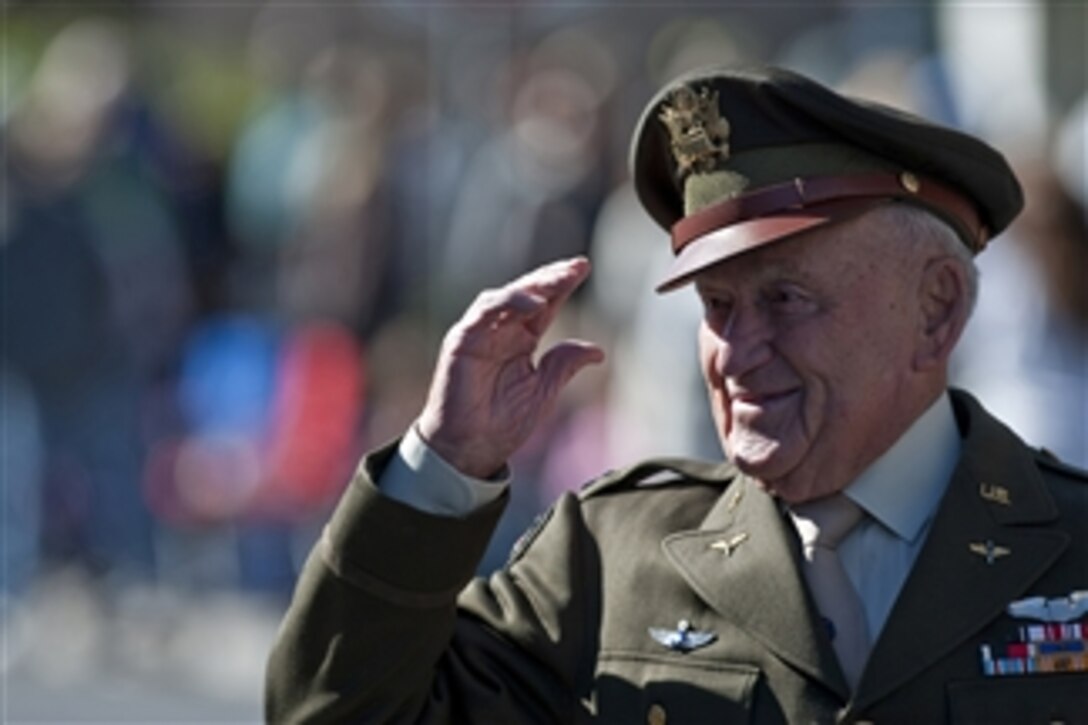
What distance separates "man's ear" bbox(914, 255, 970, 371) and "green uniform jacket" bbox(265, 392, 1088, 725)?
178mm

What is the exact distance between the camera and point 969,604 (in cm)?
441

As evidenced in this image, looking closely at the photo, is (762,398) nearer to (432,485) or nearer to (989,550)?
(989,550)

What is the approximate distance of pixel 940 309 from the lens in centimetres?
460

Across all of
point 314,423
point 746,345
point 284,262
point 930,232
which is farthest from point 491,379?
point 284,262

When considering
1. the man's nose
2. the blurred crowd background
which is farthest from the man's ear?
the blurred crowd background

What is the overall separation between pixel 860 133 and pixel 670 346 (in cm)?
477

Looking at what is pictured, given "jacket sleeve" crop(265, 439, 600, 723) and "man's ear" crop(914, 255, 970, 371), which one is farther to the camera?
"man's ear" crop(914, 255, 970, 371)

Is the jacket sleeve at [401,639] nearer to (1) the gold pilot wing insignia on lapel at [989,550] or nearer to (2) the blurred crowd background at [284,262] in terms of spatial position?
(1) the gold pilot wing insignia on lapel at [989,550]

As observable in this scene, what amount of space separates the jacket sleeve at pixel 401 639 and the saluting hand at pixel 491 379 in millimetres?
97

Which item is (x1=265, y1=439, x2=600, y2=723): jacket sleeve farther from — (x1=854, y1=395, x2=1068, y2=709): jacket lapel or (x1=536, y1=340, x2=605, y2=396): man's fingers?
(x1=854, y1=395, x2=1068, y2=709): jacket lapel

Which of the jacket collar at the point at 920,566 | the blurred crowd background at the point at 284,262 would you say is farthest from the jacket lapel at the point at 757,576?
the blurred crowd background at the point at 284,262

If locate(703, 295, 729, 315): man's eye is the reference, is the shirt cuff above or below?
below

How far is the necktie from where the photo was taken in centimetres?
446

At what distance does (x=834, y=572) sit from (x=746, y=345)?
0.40 meters
